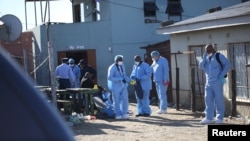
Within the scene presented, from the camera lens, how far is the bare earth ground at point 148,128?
10125 millimetres

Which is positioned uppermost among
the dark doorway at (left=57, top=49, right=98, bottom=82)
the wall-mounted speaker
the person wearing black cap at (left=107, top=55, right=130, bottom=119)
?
the wall-mounted speaker

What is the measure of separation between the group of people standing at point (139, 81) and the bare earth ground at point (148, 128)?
363mm

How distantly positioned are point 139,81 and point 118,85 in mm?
852

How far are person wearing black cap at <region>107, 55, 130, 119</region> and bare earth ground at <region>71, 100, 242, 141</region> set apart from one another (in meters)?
0.35

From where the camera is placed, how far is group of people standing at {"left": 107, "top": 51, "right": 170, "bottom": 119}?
13.6m

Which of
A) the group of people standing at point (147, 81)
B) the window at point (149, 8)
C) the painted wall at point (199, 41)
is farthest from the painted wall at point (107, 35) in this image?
the group of people standing at point (147, 81)

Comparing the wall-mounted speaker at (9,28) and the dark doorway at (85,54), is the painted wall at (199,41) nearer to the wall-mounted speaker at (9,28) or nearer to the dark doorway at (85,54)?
the wall-mounted speaker at (9,28)

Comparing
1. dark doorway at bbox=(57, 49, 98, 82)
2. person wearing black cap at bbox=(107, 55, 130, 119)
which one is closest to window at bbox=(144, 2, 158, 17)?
dark doorway at bbox=(57, 49, 98, 82)

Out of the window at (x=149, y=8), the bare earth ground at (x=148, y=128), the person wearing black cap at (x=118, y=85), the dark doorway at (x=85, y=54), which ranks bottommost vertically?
the bare earth ground at (x=148, y=128)

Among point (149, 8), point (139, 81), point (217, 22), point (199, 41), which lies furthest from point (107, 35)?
point (217, 22)

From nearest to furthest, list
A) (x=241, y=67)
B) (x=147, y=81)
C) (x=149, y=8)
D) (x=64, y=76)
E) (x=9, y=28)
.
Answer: (x=9, y=28) < (x=241, y=67) < (x=147, y=81) < (x=64, y=76) < (x=149, y=8)

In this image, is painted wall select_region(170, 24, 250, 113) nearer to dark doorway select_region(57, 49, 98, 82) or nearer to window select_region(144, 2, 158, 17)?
dark doorway select_region(57, 49, 98, 82)

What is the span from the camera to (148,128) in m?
11.5

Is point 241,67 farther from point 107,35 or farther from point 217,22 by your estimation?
point 107,35
